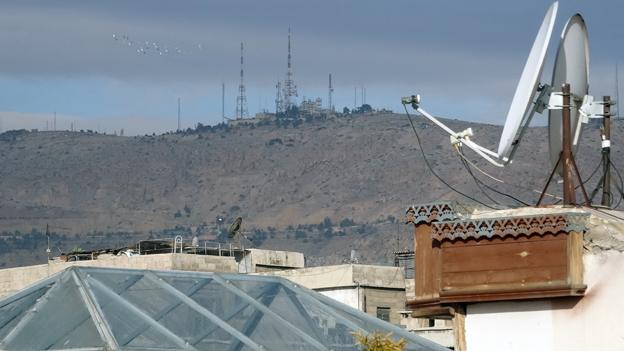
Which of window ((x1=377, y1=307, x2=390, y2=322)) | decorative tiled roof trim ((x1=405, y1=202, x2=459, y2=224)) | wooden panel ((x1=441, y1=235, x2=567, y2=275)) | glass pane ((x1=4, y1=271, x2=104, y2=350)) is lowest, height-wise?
window ((x1=377, y1=307, x2=390, y2=322))

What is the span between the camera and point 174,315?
25.7 metres

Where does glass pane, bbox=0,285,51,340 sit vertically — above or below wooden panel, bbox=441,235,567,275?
below

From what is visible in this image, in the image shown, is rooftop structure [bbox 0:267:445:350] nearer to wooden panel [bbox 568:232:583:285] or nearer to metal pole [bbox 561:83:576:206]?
wooden panel [bbox 568:232:583:285]

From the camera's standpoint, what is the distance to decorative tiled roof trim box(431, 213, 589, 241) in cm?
3369

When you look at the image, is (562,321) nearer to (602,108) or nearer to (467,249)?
(467,249)

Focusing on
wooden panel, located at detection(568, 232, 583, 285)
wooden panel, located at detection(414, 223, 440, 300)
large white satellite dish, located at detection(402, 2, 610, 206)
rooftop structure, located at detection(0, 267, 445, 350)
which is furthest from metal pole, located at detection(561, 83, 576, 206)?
rooftop structure, located at detection(0, 267, 445, 350)

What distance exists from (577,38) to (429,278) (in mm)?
6152

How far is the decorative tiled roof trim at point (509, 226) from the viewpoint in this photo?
33.7 metres

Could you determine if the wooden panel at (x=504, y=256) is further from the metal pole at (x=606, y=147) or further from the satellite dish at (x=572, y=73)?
the metal pole at (x=606, y=147)

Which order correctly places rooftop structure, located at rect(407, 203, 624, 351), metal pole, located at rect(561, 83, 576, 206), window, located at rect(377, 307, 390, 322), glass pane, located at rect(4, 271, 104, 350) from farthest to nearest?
1. window, located at rect(377, 307, 390, 322)
2. metal pole, located at rect(561, 83, 576, 206)
3. rooftop structure, located at rect(407, 203, 624, 351)
4. glass pane, located at rect(4, 271, 104, 350)

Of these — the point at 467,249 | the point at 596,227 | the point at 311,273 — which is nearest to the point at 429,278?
the point at 467,249

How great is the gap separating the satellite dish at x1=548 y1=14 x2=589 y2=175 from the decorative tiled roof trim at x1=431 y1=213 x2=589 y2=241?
3.31m

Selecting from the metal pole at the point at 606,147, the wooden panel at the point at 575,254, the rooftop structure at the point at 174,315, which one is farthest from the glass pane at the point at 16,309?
the metal pole at the point at 606,147

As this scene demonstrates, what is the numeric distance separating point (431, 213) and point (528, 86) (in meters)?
3.36
